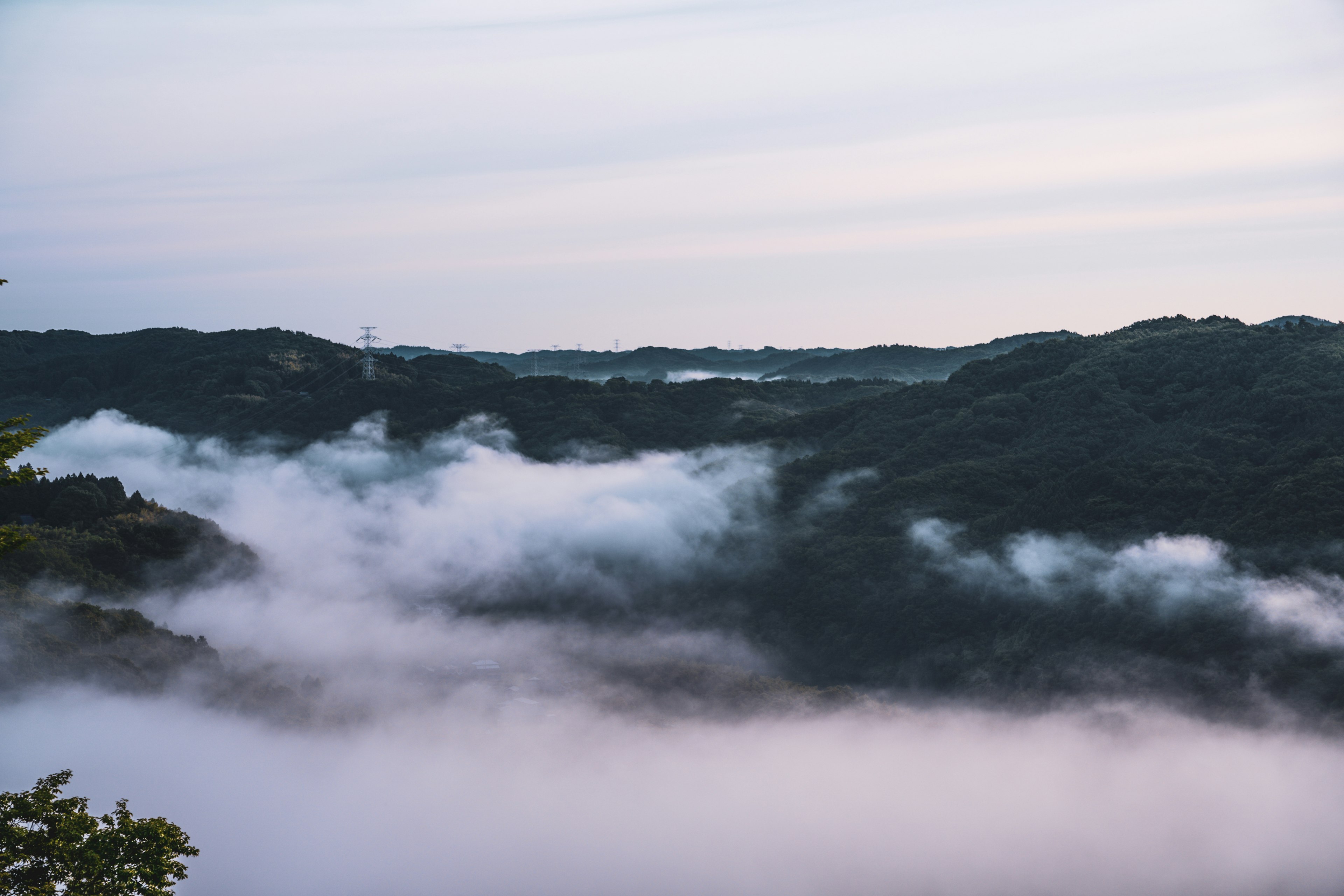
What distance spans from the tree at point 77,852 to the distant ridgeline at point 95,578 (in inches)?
1847

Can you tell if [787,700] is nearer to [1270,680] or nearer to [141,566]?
[1270,680]

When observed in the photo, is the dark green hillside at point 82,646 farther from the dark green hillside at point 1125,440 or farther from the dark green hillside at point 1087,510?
the dark green hillside at point 1125,440

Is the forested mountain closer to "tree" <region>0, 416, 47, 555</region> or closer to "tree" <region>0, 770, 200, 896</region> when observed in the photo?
"tree" <region>0, 770, 200, 896</region>

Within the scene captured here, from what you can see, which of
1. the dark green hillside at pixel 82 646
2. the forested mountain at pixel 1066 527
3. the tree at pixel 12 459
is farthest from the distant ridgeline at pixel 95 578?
the tree at pixel 12 459

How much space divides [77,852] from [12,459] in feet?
30.1

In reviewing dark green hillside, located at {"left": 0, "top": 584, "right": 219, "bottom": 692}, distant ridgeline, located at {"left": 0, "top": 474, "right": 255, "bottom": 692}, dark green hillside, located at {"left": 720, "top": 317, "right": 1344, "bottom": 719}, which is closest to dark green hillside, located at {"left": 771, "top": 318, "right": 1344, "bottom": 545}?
dark green hillside, located at {"left": 720, "top": 317, "right": 1344, "bottom": 719}

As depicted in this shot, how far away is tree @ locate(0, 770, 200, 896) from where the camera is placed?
23.6 meters

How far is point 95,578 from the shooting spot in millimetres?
109688

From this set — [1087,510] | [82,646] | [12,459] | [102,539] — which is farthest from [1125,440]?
[12,459]

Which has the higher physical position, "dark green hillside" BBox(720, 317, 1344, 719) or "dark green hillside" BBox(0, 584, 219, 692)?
"dark green hillside" BBox(720, 317, 1344, 719)

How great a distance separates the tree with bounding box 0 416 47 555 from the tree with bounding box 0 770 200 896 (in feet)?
18.1

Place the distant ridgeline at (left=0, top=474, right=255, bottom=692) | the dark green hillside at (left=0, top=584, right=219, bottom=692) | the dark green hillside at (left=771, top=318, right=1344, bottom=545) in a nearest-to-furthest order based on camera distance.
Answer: the dark green hillside at (left=0, top=584, right=219, bottom=692) → the distant ridgeline at (left=0, top=474, right=255, bottom=692) → the dark green hillside at (left=771, top=318, right=1344, bottom=545)

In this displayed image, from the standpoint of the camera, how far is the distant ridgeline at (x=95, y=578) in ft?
290

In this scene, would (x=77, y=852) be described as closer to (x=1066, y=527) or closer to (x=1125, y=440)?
(x=1066, y=527)
